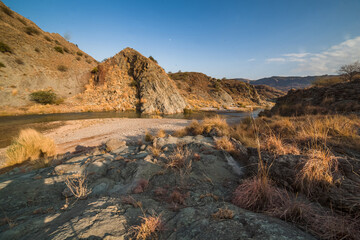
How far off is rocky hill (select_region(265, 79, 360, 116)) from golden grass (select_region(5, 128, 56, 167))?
13835 millimetres

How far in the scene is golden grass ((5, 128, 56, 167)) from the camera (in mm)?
5648

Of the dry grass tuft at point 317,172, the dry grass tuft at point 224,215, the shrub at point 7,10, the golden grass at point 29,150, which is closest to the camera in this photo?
the dry grass tuft at point 224,215

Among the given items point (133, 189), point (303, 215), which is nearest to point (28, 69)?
point (133, 189)

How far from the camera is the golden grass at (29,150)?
5.65m

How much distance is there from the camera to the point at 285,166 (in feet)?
8.73

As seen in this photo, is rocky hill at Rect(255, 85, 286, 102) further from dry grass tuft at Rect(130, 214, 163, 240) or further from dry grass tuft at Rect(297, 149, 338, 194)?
dry grass tuft at Rect(130, 214, 163, 240)

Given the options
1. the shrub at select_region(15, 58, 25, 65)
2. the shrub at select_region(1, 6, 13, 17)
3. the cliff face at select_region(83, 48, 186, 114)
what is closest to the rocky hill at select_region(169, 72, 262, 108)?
the cliff face at select_region(83, 48, 186, 114)

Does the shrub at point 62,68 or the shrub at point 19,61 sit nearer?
the shrub at point 19,61

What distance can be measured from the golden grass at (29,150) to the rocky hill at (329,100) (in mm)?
13835

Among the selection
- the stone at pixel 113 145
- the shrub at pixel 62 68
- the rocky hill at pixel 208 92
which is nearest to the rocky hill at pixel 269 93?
the rocky hill at pixel 208 92

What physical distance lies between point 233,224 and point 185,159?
7.86ft

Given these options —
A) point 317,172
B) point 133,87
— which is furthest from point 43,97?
point 317,172

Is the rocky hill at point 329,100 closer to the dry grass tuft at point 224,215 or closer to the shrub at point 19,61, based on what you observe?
the dry grass tuft at point 224,215

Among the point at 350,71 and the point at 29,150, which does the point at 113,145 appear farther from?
the point at 350,71
